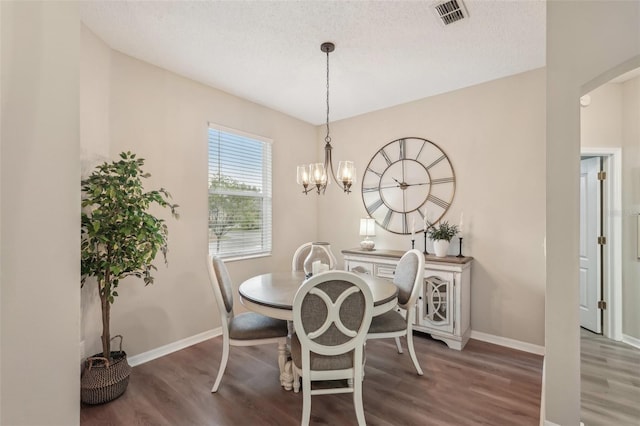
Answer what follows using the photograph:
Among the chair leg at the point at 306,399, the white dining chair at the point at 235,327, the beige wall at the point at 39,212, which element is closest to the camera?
the beige wall at the point at 39,212

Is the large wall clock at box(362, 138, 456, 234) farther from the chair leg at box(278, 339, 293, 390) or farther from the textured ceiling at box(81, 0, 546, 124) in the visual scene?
the chair leg at box(278, 339, 293, 390)

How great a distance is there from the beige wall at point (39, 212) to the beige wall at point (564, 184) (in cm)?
224

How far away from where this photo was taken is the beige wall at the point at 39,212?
21.9 inches

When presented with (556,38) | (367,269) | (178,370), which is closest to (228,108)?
(367,269)

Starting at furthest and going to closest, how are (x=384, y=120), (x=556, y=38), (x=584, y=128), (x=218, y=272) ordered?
(x=384, y=120) < (x=584, y=128) < (x=218, y=272) < (x=556, y=38)

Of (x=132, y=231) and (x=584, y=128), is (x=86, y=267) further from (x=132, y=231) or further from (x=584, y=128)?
(x=584, y=128)

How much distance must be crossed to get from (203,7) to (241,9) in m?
0.26

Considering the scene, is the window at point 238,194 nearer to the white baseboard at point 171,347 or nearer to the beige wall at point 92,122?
the white baseboard at point 171,347

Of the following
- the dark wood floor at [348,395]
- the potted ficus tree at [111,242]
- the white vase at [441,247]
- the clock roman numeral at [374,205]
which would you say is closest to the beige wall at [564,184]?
the dark wood floor at [348,395]

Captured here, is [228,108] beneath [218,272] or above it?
above

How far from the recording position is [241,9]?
81.5 inches

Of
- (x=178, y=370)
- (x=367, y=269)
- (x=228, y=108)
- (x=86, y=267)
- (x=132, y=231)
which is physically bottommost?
(x=178, y=370)

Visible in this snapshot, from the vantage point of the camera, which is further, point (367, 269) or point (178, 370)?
point (367, 269)

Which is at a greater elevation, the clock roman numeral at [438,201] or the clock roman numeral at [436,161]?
the clock roman numeral at [436,161]
